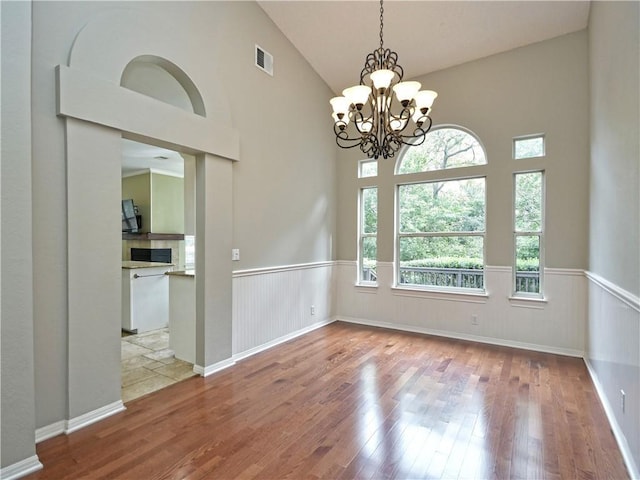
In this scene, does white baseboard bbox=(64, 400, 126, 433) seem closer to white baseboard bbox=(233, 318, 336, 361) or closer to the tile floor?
the tile floor

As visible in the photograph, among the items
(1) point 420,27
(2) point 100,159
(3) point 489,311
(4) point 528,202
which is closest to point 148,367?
(2) point 100,159

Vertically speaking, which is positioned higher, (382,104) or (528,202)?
(382,104)

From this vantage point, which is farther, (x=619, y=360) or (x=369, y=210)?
(x=369, y=210)

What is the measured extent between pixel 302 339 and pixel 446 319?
201cm

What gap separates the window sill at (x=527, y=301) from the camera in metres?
3.99

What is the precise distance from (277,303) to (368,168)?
2.57 metres

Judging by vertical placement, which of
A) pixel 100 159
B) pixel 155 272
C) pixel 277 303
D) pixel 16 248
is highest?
pixel 100 159

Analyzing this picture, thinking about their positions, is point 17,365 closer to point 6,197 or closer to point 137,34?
point 6,197

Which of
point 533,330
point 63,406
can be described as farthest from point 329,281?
point 63,406

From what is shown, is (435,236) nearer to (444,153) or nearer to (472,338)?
(444,153)

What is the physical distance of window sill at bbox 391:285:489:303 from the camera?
437cm

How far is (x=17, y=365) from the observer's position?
188 centimetres

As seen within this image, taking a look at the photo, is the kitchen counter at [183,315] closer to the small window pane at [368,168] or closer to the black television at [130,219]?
the small window pane at [368,168]

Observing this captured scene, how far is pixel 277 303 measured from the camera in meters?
4.23
